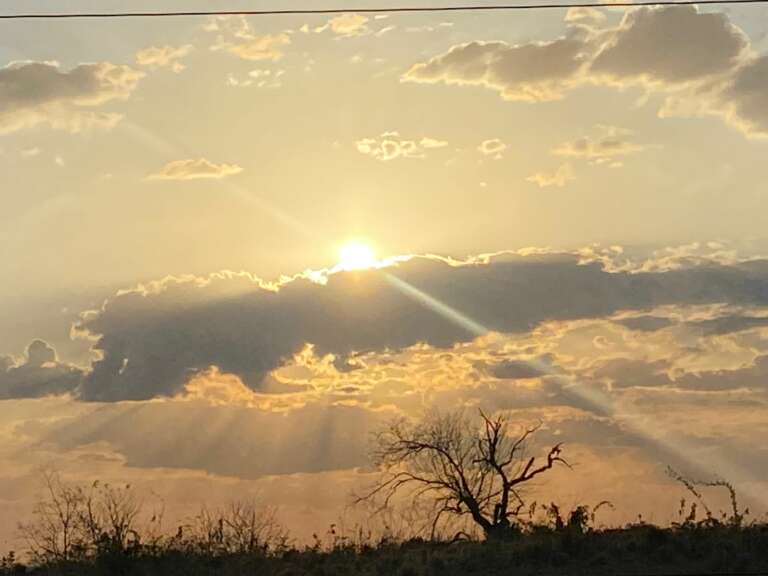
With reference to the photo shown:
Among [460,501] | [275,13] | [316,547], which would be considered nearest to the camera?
[275,13]

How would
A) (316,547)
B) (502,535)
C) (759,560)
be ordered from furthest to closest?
1. (502,535)
2. (316,547)
3. (759,560)

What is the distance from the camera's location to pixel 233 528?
1251 inches

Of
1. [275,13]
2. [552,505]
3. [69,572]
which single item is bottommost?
[69,572]

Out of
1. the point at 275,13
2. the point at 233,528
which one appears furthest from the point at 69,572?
the point at 275,13

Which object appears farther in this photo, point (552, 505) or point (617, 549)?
point (552, 505)

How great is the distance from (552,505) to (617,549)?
371cm

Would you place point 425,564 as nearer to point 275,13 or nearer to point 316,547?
point 316,547

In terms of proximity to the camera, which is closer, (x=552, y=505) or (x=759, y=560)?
(x=759, y=560)

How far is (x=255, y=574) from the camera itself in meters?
28.1

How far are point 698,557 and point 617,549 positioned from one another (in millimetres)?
1907

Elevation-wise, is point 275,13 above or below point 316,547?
above

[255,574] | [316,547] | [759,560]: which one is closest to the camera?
[759,560]

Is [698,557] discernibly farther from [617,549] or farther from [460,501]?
[460,501]

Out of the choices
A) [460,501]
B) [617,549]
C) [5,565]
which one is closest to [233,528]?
[5,565]
